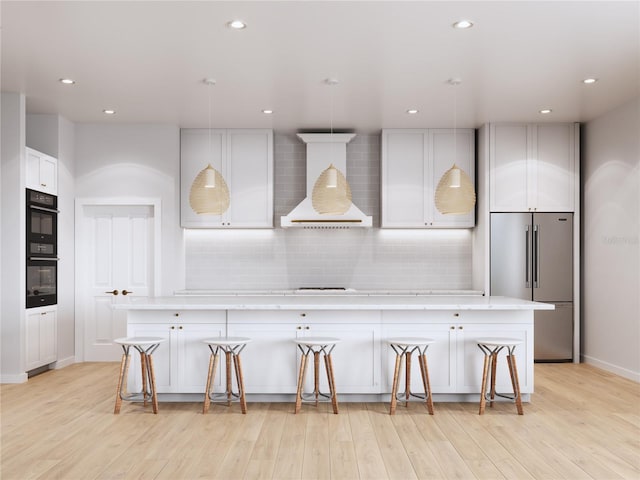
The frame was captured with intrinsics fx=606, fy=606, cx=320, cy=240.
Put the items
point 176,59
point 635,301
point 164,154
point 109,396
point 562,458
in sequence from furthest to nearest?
point 164,154 < point 635,301 < point 109,396 < point 176,59 < point 562,458

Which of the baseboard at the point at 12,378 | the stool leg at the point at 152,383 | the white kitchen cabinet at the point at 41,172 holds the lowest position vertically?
the baseboard at the point at 12,378

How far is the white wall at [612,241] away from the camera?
19.4 feet

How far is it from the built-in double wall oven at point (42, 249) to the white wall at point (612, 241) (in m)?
5.85

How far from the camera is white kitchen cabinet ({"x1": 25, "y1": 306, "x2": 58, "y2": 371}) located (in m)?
5.82

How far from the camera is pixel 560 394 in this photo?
5215mm

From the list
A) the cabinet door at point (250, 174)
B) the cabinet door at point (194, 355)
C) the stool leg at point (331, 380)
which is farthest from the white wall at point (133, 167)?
the stool leg at point (331, 380)

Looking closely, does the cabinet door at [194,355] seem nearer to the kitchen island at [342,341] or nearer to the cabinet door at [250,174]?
the kitchen island at [342,341]

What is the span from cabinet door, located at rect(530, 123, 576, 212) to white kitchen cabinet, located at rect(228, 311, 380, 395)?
3.25 m

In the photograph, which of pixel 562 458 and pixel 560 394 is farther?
pixel 560 394

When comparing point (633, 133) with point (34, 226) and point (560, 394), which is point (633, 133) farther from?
point (34, 226)

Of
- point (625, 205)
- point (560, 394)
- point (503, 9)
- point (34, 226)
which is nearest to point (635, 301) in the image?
point (625, 205)

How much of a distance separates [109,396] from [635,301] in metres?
4.95

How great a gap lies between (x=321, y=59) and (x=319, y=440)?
9.26ft

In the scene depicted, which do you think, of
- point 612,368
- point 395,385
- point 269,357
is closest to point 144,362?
point 269,357
